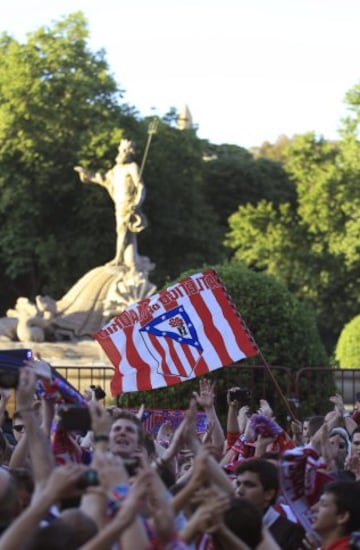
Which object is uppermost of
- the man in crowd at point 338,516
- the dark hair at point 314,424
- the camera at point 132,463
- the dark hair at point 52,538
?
the dark hair at point 314,424

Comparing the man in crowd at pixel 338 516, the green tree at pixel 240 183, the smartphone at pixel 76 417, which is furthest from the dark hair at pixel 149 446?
the green tree at pixel 240 183

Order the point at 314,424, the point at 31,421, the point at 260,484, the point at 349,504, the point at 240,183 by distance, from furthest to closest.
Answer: the point at 240,183 < the point at 314,424 < the point at 260,484 < the point at 349,504 < the point at 31,421

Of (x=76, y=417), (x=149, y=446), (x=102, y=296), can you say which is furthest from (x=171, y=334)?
(x=102, y=296)

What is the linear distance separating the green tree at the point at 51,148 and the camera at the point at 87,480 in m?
37.0

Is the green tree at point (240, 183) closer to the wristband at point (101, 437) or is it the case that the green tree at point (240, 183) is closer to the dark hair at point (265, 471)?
the dark hair at point (265, 471)

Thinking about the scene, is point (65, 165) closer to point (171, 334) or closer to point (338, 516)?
point (171, 334)

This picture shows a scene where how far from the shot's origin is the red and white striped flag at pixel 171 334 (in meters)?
11.4

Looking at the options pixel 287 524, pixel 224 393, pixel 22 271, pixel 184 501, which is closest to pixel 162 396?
pixel 224 393

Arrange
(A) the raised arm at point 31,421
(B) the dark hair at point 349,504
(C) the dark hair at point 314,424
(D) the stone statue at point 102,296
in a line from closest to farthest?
(A) the raised arm at point 31,421 < (B) the dark hair at point 349,504 < (C) the dark hair at point 314,424 < (D) the stone statue at point 102,296

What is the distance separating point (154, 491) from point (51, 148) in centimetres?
3778

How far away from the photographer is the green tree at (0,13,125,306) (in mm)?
41906

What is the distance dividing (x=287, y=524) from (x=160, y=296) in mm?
4966

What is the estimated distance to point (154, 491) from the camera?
4926mm

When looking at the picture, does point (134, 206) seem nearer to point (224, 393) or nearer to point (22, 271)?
point (224, 393)
